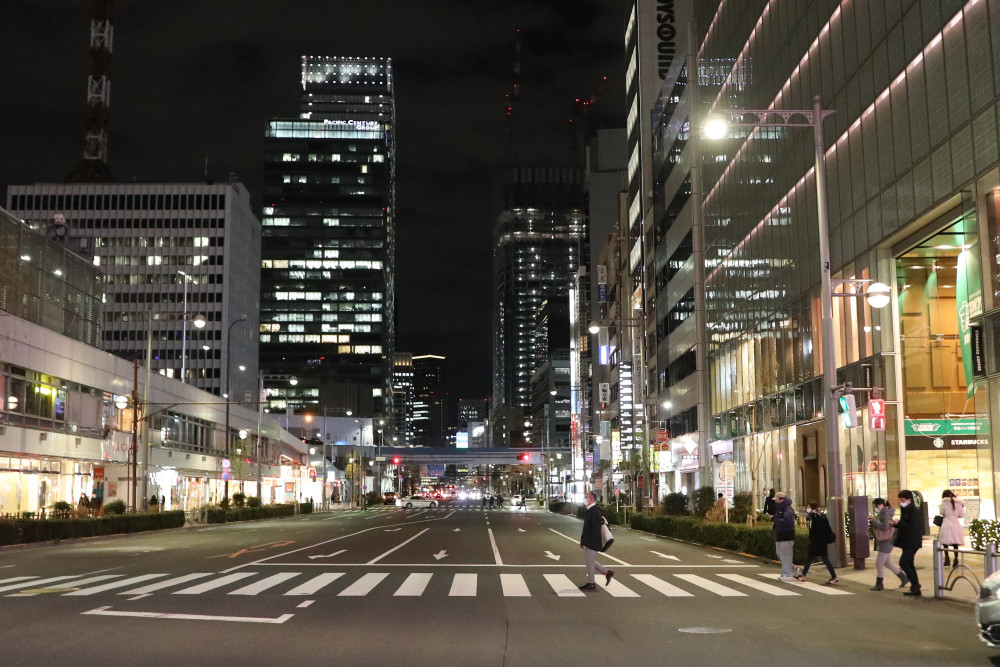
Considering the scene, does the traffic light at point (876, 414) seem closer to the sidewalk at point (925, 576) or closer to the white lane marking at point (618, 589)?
the sidewalk at point (925, 576)

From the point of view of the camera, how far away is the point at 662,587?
18922 millimetres

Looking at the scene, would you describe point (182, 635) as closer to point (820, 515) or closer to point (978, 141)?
point (820, 515)

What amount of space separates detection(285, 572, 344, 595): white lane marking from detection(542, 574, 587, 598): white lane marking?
15.1 ft

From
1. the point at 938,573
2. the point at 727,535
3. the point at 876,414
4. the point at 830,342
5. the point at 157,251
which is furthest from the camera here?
the point at 157,251

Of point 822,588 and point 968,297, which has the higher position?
point 968,297

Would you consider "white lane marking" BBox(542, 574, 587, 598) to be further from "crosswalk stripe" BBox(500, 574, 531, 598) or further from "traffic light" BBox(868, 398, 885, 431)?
"traffic light" BBox(868, 398, 885, 431)

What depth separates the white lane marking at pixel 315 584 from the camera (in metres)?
17.6

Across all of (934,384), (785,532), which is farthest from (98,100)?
(785,532)

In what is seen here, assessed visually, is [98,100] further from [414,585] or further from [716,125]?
[414,585]

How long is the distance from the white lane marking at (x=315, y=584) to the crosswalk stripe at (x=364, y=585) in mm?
581

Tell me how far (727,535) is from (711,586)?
440 inches

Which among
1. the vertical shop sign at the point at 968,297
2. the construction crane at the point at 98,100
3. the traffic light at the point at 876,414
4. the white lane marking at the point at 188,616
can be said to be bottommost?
the white lane marking at the point at 188,616

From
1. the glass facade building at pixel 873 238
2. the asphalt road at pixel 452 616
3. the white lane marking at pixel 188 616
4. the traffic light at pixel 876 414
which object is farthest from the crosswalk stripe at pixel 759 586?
the white lane marking at pixel 188 616

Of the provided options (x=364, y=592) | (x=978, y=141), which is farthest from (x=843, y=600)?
(x=978, y=141)
